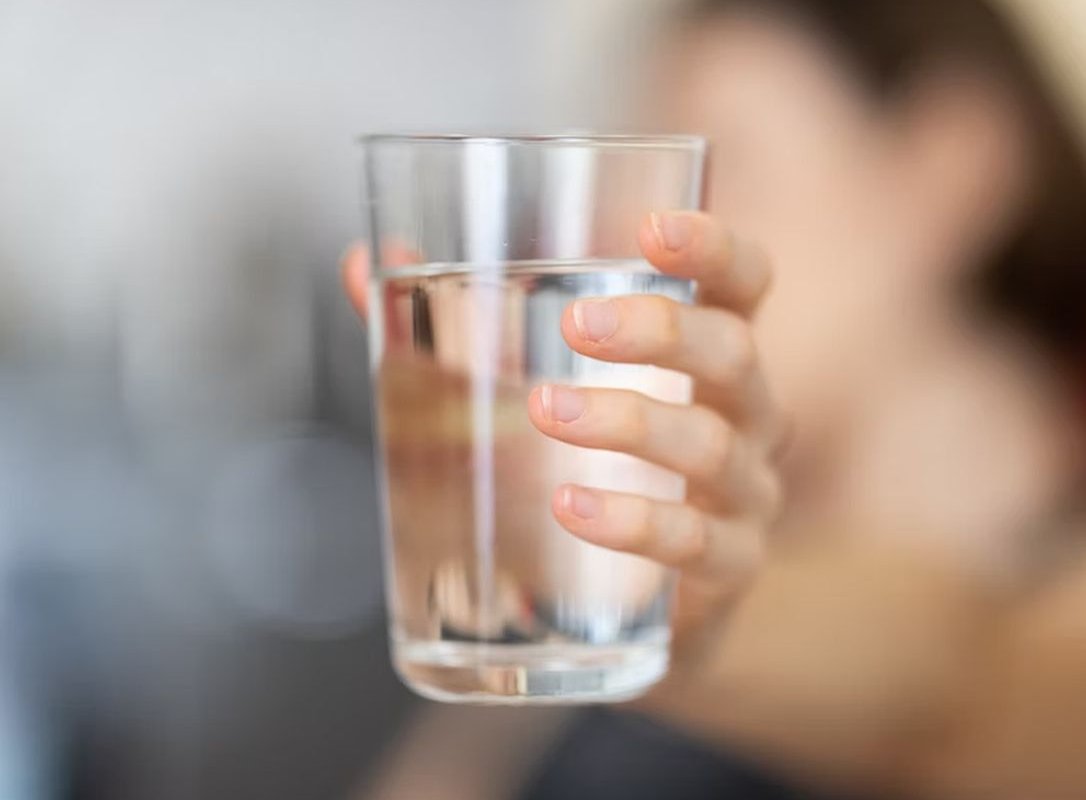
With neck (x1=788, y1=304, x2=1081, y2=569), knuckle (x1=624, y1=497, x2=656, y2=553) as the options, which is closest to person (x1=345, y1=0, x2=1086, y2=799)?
neck (x1=788, y1=304, x2=1081, y2=569)

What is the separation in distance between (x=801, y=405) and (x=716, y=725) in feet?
2.04

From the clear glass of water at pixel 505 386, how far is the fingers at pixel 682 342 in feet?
0.04

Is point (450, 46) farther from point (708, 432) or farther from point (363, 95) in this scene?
point (708, 432)

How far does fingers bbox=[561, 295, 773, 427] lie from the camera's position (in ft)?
1.37

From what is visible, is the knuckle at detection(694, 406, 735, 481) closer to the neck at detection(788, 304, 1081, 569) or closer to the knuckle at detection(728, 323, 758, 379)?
the knuckle at detection(728, 323, 758, 379)

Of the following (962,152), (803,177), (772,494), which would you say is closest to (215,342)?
(803,177)

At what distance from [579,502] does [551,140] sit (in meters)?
0.11

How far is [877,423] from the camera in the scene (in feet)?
4.51

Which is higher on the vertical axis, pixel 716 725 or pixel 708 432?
pixel 708 432

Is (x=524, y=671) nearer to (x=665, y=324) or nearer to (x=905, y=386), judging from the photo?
(x=665, y=324)

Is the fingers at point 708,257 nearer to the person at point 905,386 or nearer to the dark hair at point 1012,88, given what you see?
the person at point 905,386

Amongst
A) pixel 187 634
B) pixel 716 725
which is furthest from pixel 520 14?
pixel 716 725

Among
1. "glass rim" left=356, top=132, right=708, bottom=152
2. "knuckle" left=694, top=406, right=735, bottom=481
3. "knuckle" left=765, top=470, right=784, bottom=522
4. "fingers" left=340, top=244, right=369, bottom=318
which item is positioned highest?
"glass rim" left=356, top=132, right=708, bottom=152

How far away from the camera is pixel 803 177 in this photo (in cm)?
127
